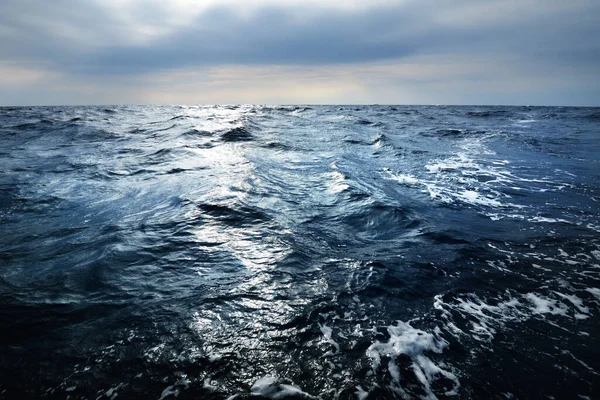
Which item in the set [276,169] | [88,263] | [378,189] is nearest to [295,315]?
[88,263]

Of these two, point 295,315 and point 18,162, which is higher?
point 18,162

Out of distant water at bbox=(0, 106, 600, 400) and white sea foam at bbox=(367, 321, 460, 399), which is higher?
distant water at bbox=(0, 106, 600, 400)

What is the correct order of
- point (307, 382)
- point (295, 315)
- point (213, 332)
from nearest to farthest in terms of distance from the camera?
point (307, 382) < point (213, 332) < point (295, 315)

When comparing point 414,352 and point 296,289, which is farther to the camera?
point 296,289

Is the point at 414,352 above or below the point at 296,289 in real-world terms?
below

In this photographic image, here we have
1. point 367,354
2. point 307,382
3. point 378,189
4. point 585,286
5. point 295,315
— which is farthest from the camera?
point 378,189

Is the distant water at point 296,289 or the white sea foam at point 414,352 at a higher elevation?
the distant water at point 296,289

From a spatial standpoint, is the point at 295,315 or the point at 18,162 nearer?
the point at 295,315

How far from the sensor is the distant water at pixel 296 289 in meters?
3.05

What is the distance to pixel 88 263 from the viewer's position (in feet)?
16.4

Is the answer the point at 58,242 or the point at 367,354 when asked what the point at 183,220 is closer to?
the point at 58,242

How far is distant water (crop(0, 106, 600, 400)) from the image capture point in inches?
120

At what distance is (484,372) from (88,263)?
572 cm

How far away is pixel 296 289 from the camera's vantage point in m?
4.56
